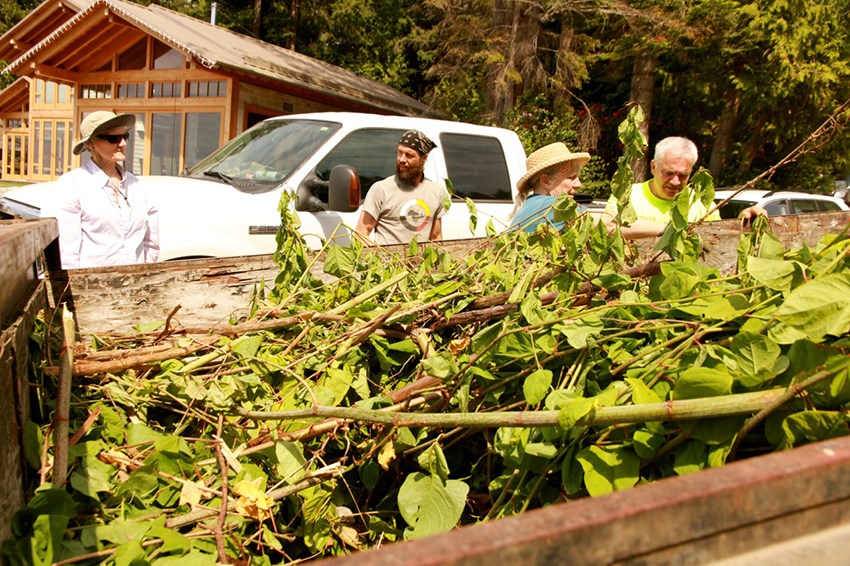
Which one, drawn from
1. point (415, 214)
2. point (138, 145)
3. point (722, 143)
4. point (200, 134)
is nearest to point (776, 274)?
point (415, 214)

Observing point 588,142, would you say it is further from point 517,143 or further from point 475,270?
point 475,270

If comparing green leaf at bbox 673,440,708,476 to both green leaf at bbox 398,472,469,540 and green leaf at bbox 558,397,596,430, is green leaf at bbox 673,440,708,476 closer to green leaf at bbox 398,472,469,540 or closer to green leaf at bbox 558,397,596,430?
green leaf at bbox 558,397,596,430

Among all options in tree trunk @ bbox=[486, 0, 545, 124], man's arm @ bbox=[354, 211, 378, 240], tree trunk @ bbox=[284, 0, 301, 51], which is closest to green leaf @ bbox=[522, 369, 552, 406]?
man's arm @ bbox=[354, 211, 378, 240]

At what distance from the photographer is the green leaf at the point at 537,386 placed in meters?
1.78

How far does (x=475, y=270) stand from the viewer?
3.01 metres

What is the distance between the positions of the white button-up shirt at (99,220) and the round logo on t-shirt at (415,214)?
1596mm

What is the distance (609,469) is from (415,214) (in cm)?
333

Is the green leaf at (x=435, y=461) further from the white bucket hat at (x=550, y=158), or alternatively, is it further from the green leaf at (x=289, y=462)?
the white bucket hat at (x=550, y=158)

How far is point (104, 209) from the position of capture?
13.4 ft

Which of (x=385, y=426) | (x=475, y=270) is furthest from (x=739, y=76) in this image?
(x=385, y=426)

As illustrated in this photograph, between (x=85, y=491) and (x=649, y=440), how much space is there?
137 centimetres

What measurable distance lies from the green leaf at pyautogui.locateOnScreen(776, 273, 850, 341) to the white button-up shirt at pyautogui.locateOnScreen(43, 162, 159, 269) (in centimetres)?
365

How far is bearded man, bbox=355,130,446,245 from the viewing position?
186 inches

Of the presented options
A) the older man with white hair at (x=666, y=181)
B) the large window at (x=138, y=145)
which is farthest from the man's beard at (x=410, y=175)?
the large window at (x=138, y=145)
